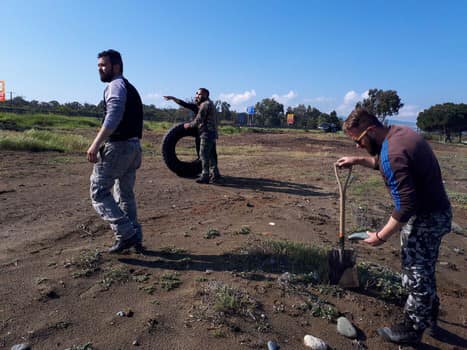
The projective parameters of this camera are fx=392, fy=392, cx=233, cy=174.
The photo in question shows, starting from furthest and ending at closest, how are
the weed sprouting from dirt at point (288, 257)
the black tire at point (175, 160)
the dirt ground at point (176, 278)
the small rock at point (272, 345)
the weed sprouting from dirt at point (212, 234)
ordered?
1. the black tire at point (175, 160)
2. the weed sprouting from dirt at point (212, 234)
3. the weed sprouting from dirt at point (288, 257)
4. the dirt ground at point (176, 278)
5. the small rock at point (272, 345)

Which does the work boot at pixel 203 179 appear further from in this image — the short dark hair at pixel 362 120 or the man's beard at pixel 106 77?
the short dark hair at pixel 362 120

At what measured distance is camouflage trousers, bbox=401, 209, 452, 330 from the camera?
2.88 meters

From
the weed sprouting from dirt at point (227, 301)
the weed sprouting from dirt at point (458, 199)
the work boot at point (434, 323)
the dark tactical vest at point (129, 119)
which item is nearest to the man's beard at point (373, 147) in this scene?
the work boot at point (434, 323)

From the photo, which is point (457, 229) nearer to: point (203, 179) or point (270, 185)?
point (270, 185)

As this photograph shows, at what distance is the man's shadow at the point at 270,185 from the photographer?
8.54m

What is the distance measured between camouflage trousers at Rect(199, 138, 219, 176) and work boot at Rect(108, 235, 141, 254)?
4.48m

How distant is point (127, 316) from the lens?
3.11 metres

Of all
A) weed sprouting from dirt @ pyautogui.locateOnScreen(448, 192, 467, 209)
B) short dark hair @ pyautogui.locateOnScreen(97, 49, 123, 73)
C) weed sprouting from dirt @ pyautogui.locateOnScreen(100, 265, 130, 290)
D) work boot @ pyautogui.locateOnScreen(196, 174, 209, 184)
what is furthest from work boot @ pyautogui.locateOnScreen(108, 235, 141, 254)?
weed sprouting from dirt @ pyautogui.locateOnScreen(448, 192, 467, 209)

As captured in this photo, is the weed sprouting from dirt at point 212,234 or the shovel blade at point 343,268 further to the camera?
the weed sprouting from dirt at point 212,234

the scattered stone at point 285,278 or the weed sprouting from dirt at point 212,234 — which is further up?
the weed sprouting from dirt at point 212,234

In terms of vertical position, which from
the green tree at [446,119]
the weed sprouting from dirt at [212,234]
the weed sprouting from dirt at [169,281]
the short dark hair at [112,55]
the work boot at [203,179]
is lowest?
the weed sprouting from dirt at [169,281]

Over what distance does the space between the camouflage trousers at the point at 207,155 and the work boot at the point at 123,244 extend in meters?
4.48

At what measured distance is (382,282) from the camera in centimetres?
385

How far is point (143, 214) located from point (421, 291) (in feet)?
13.8
